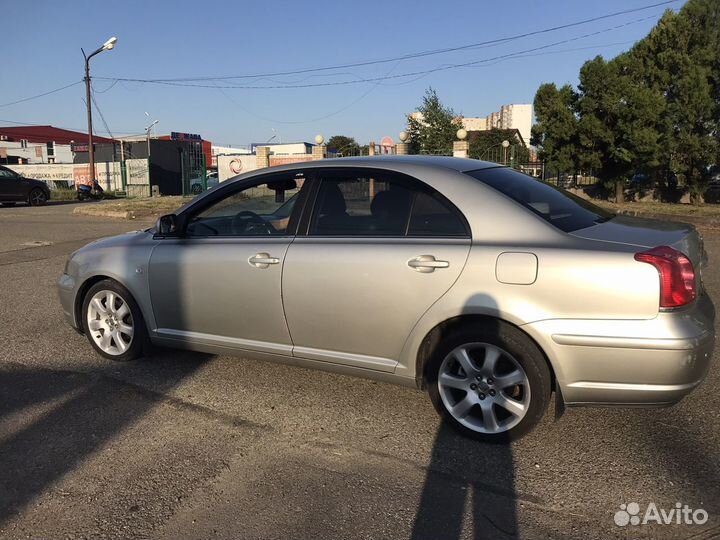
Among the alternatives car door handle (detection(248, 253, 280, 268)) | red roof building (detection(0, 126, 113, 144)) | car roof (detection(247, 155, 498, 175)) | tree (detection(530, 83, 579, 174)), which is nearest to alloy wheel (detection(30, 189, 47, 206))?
tree (detection(530, 83, 579, 174))

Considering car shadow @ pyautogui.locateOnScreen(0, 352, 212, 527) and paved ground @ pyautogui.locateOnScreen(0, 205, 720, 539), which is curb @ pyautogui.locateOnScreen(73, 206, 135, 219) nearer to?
car shadow @ pyautogui.locateOnScreen(0, 352, 212, 527)

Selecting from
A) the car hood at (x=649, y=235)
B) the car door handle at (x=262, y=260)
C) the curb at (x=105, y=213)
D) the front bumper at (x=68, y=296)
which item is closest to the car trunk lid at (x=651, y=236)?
the car hood at (x=649, y=235)

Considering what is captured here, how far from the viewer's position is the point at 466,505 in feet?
8.93

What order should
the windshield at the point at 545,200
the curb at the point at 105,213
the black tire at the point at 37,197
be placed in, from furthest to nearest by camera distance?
the black tire at the point at 37,197
the curb at the point at 105,213
the windshield at the point at 545,200

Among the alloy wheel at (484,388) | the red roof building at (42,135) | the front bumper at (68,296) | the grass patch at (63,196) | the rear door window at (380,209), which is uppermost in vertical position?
the red roof building at (42,135)

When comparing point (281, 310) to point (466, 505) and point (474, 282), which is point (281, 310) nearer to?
point (474, 282)

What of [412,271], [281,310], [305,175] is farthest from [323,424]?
[305,175]

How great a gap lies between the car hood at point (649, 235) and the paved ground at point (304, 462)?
107cm

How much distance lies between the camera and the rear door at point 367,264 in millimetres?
3346

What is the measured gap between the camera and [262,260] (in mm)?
3820

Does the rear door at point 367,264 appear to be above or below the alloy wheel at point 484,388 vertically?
above

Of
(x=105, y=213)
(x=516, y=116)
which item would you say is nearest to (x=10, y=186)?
(x=105, y=213)

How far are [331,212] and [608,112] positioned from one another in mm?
17944

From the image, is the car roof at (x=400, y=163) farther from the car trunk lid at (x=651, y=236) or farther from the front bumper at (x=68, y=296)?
the front bumper at (x=68, y=296)
